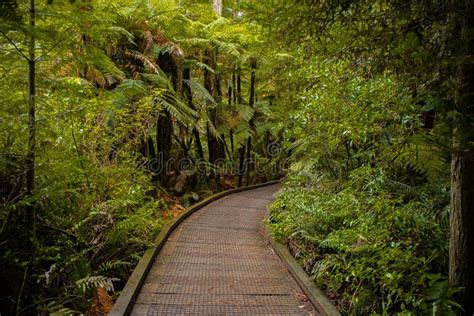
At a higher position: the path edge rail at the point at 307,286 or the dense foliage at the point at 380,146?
the dense foliage at the point at 380,146

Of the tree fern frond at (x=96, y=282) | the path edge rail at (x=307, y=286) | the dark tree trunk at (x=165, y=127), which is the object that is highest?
the dark tree trunk at (x=165, y=127)

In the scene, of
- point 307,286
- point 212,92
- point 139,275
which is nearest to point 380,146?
point 307,286

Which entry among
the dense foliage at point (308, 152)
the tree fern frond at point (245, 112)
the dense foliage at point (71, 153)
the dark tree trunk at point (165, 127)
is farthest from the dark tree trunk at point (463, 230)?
the tree fern frond at point (245, 112)

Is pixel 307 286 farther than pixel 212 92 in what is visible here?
No

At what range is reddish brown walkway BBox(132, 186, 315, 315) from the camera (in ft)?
11.1

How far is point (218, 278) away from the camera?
4109 mm

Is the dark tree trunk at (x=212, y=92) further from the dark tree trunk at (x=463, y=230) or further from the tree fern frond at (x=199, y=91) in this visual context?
the dark tree trunk at (x=463, y=230)

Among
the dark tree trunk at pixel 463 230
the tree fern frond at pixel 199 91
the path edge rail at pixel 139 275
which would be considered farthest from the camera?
the tree fern frond at pixel 199 91

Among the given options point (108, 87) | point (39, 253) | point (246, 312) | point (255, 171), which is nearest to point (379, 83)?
point (246, 312)

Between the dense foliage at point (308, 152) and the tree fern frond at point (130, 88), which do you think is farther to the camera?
the tree fern frond at point (130, 88)

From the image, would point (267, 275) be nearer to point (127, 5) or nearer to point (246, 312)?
point (246, 312)

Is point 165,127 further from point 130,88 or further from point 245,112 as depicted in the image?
point 245,112

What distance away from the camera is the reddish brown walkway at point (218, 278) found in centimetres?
339

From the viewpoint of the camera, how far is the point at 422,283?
2688mm
